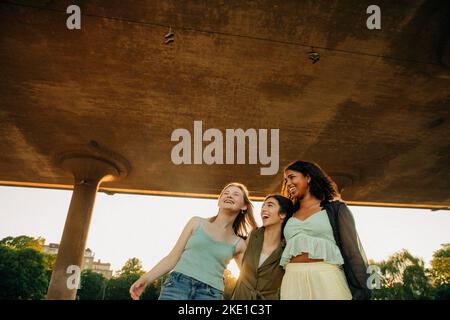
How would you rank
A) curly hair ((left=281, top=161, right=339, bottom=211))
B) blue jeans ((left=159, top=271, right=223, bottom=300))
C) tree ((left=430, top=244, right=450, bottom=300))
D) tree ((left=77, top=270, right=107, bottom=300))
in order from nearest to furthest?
blue jeans ((left=159, top=271, right=223, bottom=300)), curly hair ((left=281, top=161, right=339, bottom=211)), tree ((left=430, top=244, right=450, bottom=300)), tree ((left=77, top=270, right=107, bottom=300))

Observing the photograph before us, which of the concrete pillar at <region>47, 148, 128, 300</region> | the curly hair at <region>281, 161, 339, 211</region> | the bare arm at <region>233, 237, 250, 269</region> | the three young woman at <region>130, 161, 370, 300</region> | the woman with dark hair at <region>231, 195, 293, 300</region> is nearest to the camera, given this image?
the three young woman at <region>130, 161, 370, 300</region>

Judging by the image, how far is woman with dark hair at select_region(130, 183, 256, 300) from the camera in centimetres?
324

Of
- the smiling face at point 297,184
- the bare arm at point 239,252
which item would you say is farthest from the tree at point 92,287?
the smiling face at point 297,184

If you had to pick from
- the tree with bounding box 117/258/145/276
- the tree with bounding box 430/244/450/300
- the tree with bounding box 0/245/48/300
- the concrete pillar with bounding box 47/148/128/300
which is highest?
the tree with bounding box 117/258/145/276

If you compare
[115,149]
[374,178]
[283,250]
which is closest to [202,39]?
[283,250]

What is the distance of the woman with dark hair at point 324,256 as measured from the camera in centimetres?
276

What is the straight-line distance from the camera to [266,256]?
10.8ft

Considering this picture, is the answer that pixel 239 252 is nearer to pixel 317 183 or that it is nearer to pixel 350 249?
pixel 317 183

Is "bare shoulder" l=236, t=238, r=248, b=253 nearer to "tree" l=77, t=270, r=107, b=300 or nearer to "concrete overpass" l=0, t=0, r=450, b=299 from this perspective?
"concrete overpass" l=0, t=0, r=450, b=299

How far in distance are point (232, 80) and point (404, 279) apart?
5564 centimetres

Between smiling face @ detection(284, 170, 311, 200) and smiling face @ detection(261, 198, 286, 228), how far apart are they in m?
0.21

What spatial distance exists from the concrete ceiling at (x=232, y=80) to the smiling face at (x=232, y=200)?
474 centimetres

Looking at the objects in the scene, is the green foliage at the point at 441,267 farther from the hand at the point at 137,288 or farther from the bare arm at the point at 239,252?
the hand at the point at 137,288

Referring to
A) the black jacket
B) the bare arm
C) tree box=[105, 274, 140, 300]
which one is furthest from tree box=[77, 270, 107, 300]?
the black jacket
